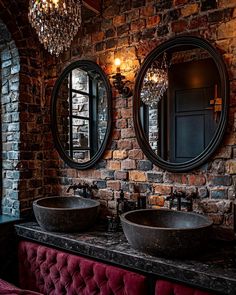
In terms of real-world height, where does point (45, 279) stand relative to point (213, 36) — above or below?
below

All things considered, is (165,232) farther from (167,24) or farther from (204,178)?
(167,24)

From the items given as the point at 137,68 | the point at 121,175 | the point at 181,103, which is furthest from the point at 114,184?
the point at 137,68

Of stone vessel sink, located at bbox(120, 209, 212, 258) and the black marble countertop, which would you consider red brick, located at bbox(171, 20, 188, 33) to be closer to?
stone vessel sink, located at bbox(120, 209, 212, 258)

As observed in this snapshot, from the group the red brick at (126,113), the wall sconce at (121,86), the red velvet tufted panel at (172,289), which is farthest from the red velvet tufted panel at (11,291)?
the wall sconce at (121,86)

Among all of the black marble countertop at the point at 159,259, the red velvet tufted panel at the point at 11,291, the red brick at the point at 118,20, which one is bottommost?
the red velvet tufted panel at the point at 11,291

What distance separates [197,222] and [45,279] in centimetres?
114

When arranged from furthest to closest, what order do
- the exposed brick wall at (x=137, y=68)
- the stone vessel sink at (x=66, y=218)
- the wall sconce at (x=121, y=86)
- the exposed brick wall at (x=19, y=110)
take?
the exposed brick wall at (x=19, y=110) → the wall sconce at (x=121, y=86) → the stone vessel sink at (x=66, y=218) → the exposed brick wall at (x=137, y=68)

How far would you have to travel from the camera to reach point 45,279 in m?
2.07

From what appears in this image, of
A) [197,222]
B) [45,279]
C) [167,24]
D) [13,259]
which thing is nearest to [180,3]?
[167,24]

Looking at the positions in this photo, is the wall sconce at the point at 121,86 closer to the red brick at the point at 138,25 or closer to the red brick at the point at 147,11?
the red brick at the point at 138,25

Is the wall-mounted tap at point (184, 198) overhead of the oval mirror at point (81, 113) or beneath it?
beneath

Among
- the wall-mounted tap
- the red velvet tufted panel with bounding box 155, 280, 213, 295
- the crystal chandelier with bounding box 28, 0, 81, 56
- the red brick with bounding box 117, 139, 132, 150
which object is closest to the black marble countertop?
the red velvet tufted panel with bounding box 155, 280, 213, 295

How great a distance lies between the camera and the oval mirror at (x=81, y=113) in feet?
7.93

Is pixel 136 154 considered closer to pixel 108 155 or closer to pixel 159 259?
pixel 108 155
